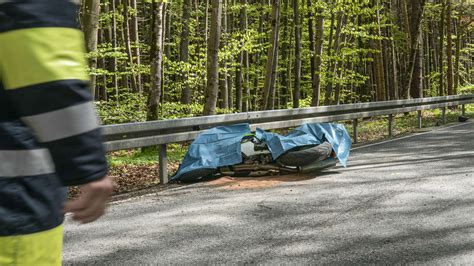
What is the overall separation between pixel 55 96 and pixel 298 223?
13.4 feet

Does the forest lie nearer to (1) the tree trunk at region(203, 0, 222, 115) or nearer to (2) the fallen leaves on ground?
(1) the tree trunk at region(203, 0, 222, 115)

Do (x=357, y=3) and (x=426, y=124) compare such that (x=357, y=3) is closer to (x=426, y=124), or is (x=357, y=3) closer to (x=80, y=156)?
(x=426, y=124)

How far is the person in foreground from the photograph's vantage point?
1.28 meters

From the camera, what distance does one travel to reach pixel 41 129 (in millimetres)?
1307

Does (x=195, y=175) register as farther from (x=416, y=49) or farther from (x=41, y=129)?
(x=416, y=49)

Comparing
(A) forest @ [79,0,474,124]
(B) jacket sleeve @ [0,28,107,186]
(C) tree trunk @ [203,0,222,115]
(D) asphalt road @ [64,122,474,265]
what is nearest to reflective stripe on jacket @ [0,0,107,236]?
(B) jacket sleeve @ [0,28,107,186]

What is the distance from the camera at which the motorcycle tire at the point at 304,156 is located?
7641 mm

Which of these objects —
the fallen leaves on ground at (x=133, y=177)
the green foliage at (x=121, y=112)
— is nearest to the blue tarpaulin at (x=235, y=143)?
the fallen leaves on ground at (x=133, y=177)

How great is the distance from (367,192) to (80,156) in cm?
557

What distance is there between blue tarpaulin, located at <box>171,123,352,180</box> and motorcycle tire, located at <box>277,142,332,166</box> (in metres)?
0.10

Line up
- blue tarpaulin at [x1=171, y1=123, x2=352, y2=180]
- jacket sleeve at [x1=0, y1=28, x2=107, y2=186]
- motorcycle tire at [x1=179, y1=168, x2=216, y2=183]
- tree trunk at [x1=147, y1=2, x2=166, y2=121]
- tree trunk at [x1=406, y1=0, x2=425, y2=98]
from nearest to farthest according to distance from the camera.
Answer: jacket sleeve at [x1=0, y1=28, x2=107, y2=186] < motorcycle tire at [x1=179, y1=168, x2=216, y2=183] < blue tarpaulin at [x1=171, y1=123, x2=352, y2=180] < tree trunk at [x1=147, y1=2, x2=166, y2=121] < tree trunk at [x1=406, y1=0, x2=425, y2=98]

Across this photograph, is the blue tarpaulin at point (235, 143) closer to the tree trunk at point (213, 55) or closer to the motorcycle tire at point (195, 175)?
the motorcycle tire at point (195, 175)

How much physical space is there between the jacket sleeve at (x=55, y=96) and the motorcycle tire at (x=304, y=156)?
6.43 m

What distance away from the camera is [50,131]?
4.25 feet
